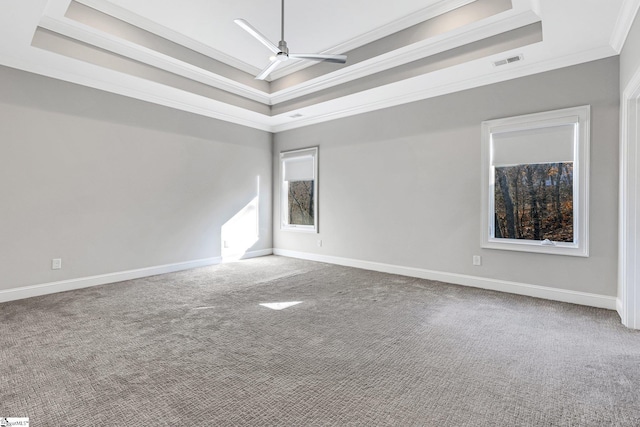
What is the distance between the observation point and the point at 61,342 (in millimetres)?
2557

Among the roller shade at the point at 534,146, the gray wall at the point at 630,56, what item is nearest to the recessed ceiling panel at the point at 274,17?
the gray wall at the point at 630,56

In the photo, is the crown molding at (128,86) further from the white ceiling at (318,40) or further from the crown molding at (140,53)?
the crown molding at (140,53)

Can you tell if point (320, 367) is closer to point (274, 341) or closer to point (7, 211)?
point (274, 341)

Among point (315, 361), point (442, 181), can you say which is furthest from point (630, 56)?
point (315, 361)

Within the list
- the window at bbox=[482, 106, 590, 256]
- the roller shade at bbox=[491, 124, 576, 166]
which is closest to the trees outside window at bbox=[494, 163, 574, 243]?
the window at bbox=[482, 106, 590, 256]

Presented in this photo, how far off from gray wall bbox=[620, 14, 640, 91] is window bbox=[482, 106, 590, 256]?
1.43ft

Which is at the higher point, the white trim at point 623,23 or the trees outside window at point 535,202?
the white trim at point 623,23

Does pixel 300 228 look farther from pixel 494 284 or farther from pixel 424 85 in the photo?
pixel 494 284

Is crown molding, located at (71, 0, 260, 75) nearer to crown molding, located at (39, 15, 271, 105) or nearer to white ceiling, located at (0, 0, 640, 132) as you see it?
white ceiling, located at (0, 0, 640, 132)

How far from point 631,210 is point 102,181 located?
19.9ft

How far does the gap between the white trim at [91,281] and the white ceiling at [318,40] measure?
259 centimetres

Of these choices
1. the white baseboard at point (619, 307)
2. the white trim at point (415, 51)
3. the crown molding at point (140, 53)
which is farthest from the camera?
the crown molding at point (140, 53)

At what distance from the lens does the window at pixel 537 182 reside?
11.7ft

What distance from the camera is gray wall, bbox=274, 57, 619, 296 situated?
3439 mm
